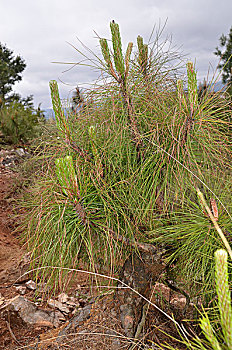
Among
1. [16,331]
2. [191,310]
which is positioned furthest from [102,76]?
[16,331]

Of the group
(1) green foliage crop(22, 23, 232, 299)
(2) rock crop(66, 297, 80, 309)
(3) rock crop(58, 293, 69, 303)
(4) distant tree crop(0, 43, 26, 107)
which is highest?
(4) distant tree crop(0, 43, 26, 107)

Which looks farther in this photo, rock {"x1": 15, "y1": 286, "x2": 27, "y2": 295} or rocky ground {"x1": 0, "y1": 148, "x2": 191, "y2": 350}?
rock {"x1": 15, "y1": 286, "x2": 27, "y2": 295}

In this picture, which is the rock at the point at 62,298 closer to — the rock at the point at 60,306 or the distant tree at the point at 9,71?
the rock at the point at 60,306

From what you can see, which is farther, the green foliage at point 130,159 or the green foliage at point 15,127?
the green foliage at point 15,127

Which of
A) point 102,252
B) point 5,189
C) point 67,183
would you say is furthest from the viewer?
point 5,189

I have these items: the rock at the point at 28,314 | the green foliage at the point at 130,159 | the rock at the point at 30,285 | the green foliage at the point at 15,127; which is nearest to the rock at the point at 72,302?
the rock at the point at 28,314

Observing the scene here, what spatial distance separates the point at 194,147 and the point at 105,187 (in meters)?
0.40

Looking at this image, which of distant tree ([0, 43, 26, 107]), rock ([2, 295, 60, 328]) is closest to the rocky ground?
rock ([2, 295, 60, 328])

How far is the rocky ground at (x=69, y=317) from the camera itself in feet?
4.35

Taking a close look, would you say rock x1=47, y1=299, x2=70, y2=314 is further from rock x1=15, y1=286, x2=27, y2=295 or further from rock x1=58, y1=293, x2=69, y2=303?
rock x1=15, y1=286, x2=27, y2=295

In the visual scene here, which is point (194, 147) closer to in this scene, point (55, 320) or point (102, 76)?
point (102, 76)

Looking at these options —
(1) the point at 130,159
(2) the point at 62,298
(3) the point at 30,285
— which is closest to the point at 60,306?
(2) the point at 62,298

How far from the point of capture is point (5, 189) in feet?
12.5

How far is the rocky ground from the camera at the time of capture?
133cm
